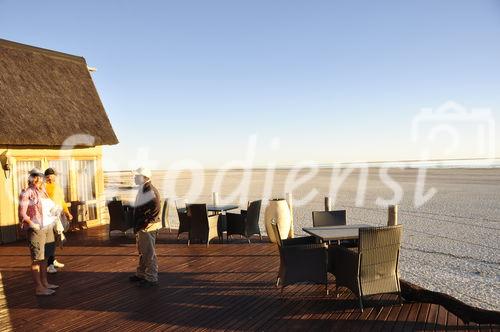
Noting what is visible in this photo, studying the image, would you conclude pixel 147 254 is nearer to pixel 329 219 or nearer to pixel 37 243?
pixel 37 243

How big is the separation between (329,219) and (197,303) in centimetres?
281

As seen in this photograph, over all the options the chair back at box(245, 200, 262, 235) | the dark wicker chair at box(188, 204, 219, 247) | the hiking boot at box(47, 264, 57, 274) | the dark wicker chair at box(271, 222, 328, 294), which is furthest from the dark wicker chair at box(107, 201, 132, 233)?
the dark wicker chair at box(271, 222, 328, 294)

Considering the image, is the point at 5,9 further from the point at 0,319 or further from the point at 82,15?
the point at 0,319

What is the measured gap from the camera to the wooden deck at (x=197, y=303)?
3725 mm

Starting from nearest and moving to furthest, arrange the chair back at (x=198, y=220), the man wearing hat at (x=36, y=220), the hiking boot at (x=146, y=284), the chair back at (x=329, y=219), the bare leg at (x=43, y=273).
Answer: the man wearing hat at (x=36, y=220) < the bare leg at (x=43, y=273) < the hiking boot at (x=146, y=284) < the chair back at (x=329, y=219) < the chair back at (x=198, y=220)

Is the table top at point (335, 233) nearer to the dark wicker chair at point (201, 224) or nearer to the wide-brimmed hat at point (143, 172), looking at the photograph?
the wide-brimmed hat at point (143, 172)

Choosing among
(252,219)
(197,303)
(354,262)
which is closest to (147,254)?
(197,303)

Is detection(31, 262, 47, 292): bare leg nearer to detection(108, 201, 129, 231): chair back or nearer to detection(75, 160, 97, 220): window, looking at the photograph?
detection(108, 201, 129, 231): chair back

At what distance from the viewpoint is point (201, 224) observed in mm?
7328

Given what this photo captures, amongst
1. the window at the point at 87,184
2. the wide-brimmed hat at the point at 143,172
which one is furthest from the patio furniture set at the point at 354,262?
the window at the point at 87,184

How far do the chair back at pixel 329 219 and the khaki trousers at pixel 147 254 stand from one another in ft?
8.87

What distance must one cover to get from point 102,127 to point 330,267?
8.26 meters

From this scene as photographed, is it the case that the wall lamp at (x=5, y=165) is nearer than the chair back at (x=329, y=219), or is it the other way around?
the chair back at (x=329, y=219)

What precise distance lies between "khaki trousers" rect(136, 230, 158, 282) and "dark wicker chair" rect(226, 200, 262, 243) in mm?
2659
